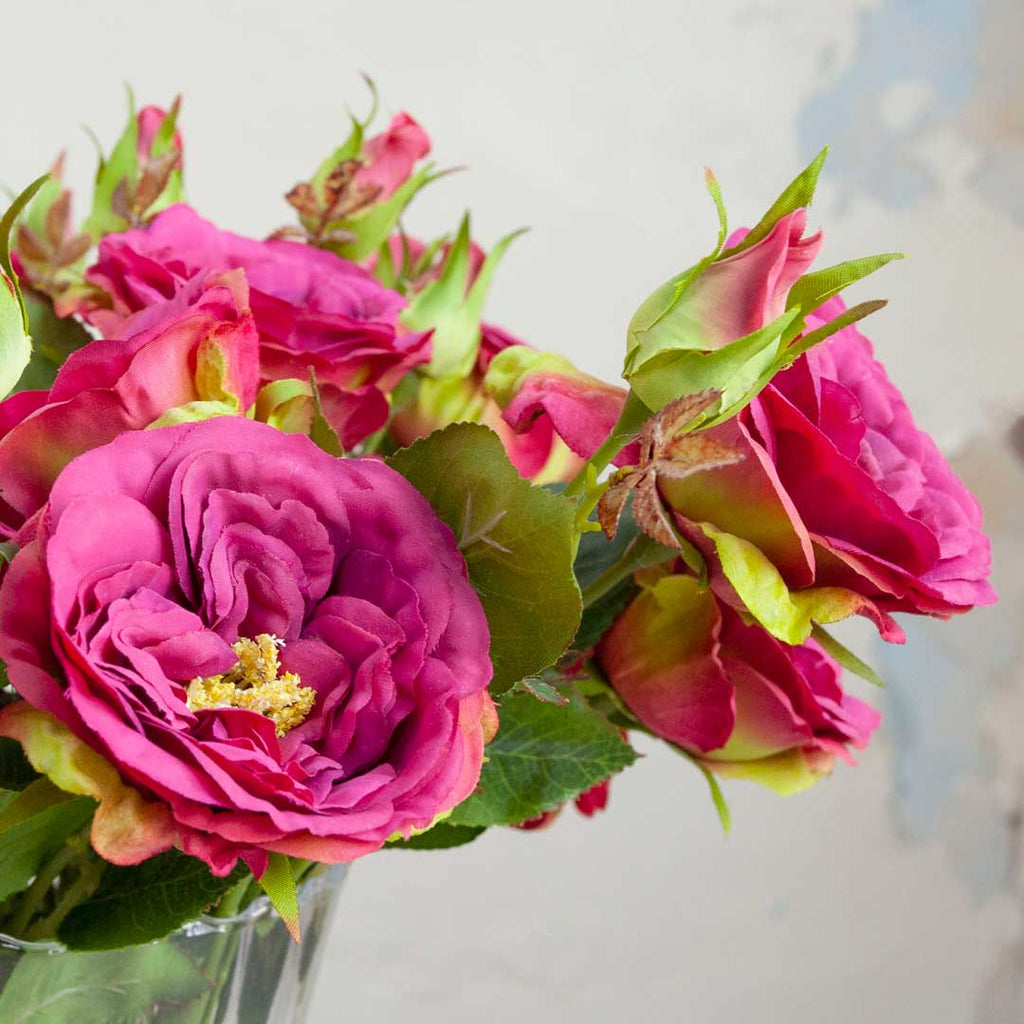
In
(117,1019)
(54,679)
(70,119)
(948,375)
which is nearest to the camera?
(54,679)

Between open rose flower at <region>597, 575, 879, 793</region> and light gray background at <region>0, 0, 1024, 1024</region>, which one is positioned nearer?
open rose flower at <region>597, 575, 879, 793</region>

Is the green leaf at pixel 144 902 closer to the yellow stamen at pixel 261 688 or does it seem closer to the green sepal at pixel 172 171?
the yellow stamen at pixel 261 688

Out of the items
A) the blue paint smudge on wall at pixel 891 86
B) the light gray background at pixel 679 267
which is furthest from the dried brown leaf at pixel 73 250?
the blue paint smudge on wall at pixel 891 86

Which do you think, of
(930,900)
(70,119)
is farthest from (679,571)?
(930,900)

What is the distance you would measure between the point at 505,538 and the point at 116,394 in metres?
0.07

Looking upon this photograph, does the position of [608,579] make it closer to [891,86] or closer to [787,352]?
[787,352]

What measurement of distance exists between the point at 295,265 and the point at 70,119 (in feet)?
1.62

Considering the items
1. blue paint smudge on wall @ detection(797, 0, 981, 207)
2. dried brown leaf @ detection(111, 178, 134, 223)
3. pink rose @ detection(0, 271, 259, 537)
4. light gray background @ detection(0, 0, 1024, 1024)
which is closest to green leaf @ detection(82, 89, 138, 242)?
dried brown leaf @ detection(111, 178, 134, 223)

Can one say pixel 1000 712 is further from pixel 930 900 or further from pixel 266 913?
pixel 266 913

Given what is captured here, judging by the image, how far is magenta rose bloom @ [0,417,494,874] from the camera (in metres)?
0.21

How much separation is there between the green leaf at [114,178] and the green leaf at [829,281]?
206mm

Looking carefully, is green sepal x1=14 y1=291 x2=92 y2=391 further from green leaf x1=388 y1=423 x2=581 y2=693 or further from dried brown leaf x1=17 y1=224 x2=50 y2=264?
green leaf x1=388 y1=423 x2=581 y2=693

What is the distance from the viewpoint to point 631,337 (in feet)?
0.86

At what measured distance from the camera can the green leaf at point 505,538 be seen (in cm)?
24
